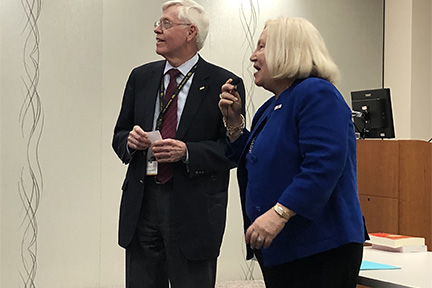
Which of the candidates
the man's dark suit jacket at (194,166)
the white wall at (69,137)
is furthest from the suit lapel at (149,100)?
the white wall at (69,137)

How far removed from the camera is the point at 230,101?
2.11 meters

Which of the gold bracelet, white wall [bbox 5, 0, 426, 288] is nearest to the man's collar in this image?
the gold bracelet

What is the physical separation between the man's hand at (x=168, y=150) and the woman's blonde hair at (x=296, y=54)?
28.5 inches

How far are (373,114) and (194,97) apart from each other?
260 centimetres

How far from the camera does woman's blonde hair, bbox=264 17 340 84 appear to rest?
1899 millimetres

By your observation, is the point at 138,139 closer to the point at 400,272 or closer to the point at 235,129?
the point at 235,129

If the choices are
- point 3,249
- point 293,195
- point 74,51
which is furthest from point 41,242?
point 293,195

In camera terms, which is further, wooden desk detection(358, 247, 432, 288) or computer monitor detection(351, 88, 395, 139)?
computer monitor detection(351, 88, 395, 139)

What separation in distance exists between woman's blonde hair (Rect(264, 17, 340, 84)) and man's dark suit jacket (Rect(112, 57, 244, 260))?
657 millimetres

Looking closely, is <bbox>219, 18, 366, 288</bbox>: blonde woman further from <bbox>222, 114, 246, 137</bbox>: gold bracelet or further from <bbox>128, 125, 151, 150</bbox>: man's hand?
<bbox>128, 125, 151, 150</bbox>: man's hand

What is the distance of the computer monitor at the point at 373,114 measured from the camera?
189 inches

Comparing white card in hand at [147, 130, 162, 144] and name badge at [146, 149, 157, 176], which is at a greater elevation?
white card in hand at [147, 130, 162, 144]

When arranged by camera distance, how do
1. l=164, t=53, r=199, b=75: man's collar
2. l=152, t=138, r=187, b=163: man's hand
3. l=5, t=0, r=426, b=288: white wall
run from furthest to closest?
l=5, t=0, r=426, b=288: white wall → l=164, t=53, r=199, b=75: man's collar → l=152, t=138, r=187, b=163: man's hand

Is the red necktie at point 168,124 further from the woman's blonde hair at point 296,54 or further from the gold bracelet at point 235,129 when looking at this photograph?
the woman's blonde hair at point 296,54
